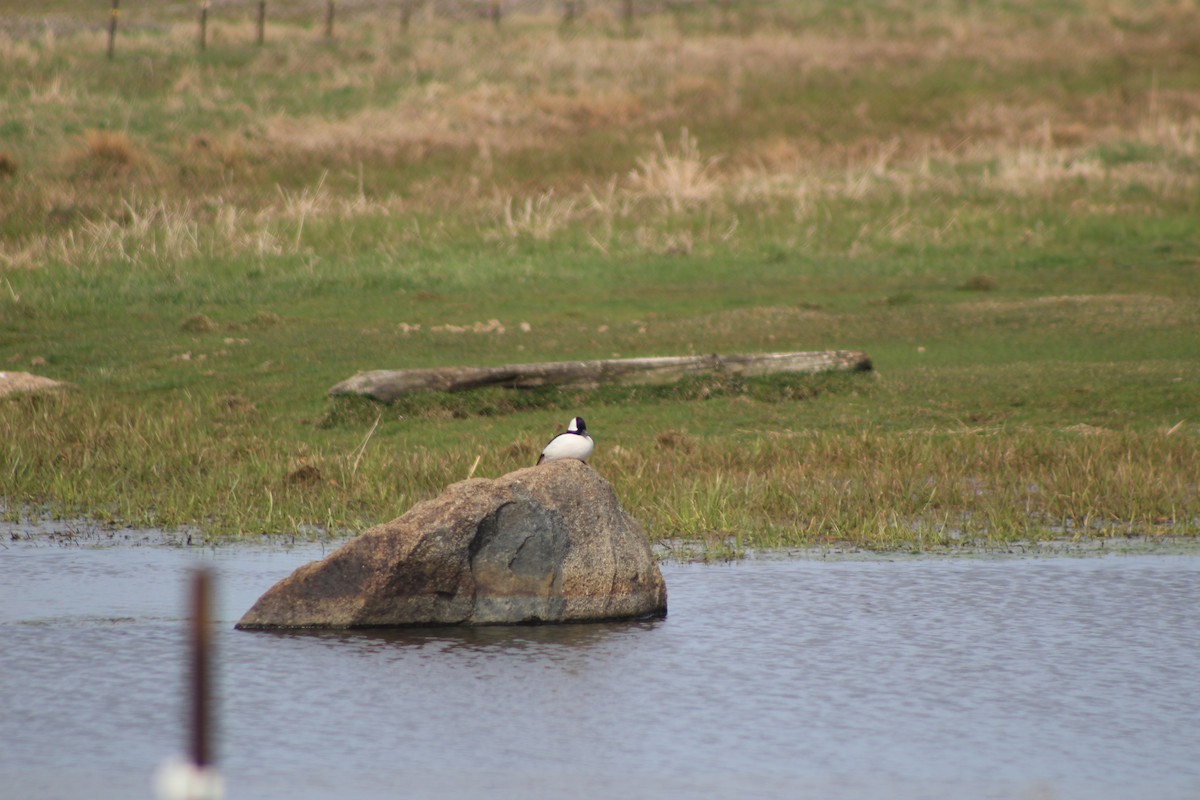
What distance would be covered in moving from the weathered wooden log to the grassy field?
0.15 m

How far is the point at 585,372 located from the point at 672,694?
868 cm

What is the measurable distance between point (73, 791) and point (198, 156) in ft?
89.7

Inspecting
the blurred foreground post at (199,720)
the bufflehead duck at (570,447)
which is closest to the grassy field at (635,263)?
the bufflehead duck at (570,447)

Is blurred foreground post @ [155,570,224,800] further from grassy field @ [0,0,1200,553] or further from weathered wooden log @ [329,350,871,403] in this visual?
weathered wooden log @ [329,350,871,403]

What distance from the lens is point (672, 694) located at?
8203mm

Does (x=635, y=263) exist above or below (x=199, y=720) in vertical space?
above

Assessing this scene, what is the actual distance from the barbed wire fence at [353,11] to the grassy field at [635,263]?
2296 mm

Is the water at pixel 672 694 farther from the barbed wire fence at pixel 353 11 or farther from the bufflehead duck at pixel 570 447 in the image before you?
the barbed wire fence at pixel 353 11

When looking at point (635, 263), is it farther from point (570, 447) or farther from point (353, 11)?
point (353, 11)

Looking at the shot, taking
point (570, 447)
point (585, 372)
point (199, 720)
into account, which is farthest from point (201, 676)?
point (585, 372)

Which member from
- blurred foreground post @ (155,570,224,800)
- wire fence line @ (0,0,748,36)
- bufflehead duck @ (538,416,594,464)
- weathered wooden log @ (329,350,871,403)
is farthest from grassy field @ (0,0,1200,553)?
blurred foreground post @ (155,570,224,800)

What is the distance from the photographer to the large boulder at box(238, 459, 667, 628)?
364 inches

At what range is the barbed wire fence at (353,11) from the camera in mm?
56938

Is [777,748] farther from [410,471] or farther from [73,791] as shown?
[410,471]
